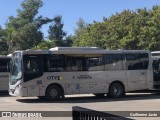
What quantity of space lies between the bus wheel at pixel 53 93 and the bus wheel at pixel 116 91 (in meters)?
3.17

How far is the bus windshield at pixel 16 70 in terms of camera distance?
20.9 metres

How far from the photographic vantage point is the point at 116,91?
23.1 metres

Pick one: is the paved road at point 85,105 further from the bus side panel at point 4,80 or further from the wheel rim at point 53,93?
the bus side panel at point 4,80

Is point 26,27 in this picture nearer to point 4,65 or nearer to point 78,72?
point 4,65

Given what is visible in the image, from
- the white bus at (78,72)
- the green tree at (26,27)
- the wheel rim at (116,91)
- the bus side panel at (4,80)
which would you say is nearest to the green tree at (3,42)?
the green tree at (26,27)

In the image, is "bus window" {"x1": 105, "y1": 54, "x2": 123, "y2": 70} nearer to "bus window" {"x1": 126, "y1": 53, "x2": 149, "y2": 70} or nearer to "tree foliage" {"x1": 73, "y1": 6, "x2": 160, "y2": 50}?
"bus window" {"x1": 126, "y1": 53, "x2": 149, "y2": 70}

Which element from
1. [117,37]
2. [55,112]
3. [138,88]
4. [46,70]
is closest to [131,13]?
[117,37]

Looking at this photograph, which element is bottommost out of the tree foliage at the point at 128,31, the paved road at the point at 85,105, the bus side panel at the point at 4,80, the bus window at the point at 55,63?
the paved road at the point at 85,105

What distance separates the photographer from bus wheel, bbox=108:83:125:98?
2302 centimetres

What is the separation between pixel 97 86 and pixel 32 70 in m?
3.85

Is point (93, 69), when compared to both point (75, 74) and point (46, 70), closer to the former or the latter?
point (75, 74)

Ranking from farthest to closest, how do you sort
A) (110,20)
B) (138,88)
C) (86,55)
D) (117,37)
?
1. (110,20)
2. (117,37)
3. (138,88)
4. (86,55)

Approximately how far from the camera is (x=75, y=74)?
21938 millimetres

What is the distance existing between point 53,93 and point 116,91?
→ 380cm
